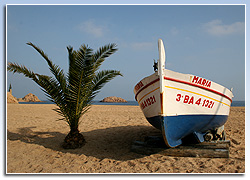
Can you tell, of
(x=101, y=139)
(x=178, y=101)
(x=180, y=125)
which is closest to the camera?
(x=178, y=101)

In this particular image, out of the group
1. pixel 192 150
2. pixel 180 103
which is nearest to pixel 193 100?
pixel 180 103

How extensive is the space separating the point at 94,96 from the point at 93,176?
2.90 metres

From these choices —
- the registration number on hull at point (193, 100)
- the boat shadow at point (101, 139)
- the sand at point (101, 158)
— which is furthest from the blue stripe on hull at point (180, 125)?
the boat shadow at point (101, 139)

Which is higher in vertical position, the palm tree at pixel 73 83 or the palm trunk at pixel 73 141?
the palm tree at pixel 73 83

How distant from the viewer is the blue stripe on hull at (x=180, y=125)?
478 centimetres

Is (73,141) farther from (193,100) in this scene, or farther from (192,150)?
(193,100)

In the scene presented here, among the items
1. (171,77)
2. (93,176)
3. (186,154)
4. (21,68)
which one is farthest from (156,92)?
(21,68)

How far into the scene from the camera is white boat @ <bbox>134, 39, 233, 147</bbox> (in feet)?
15.3

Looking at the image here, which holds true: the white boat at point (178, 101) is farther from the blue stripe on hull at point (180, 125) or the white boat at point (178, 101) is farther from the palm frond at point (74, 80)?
the palm frond at point (74, 80)

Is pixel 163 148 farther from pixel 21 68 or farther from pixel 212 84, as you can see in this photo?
pixel 21 68

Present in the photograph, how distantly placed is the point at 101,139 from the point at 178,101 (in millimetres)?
3685

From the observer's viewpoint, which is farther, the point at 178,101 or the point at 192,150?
the point at 192,150

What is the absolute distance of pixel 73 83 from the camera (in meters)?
6.46

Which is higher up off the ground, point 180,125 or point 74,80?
point 74,80
